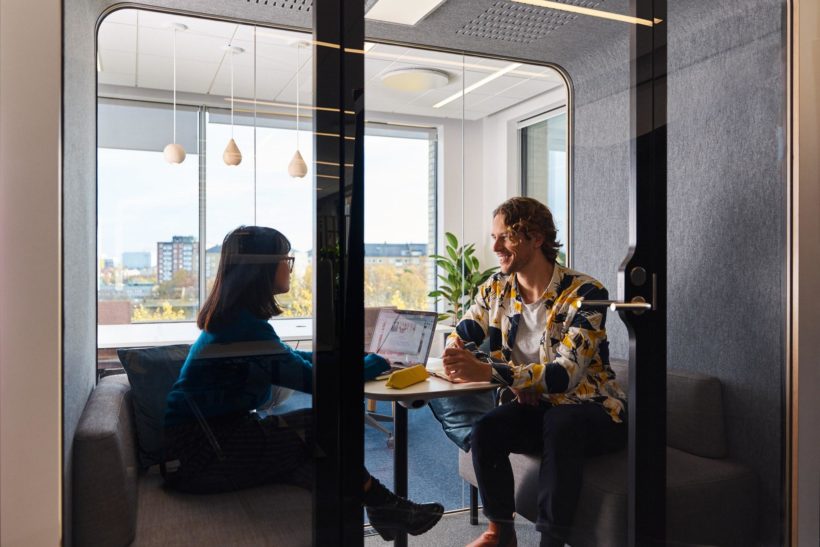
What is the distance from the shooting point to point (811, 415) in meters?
1.91

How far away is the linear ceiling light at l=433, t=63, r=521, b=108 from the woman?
0.58m

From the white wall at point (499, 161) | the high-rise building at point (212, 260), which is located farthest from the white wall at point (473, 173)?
the high-rise building at point (212, 260)

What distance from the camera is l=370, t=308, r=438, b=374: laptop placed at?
5.25 feet

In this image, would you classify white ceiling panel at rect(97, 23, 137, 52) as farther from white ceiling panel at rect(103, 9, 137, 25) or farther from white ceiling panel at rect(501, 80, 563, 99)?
white ceiling panel at rect(501, 80, 563, 99)

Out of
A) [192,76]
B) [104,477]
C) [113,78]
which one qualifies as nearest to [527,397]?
[104,477]

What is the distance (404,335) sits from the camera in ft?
5.32

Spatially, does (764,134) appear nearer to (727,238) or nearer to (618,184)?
(727,238)

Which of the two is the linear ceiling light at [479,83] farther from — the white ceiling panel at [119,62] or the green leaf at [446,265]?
the white ceiling panel at [119,62]

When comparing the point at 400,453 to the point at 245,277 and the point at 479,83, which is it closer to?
the point at 245,277

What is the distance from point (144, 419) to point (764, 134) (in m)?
2.01

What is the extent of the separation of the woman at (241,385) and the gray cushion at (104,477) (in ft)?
0.32

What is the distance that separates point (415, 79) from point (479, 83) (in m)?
0.19

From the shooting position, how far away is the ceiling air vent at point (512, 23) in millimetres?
1708

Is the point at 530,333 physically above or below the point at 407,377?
above
